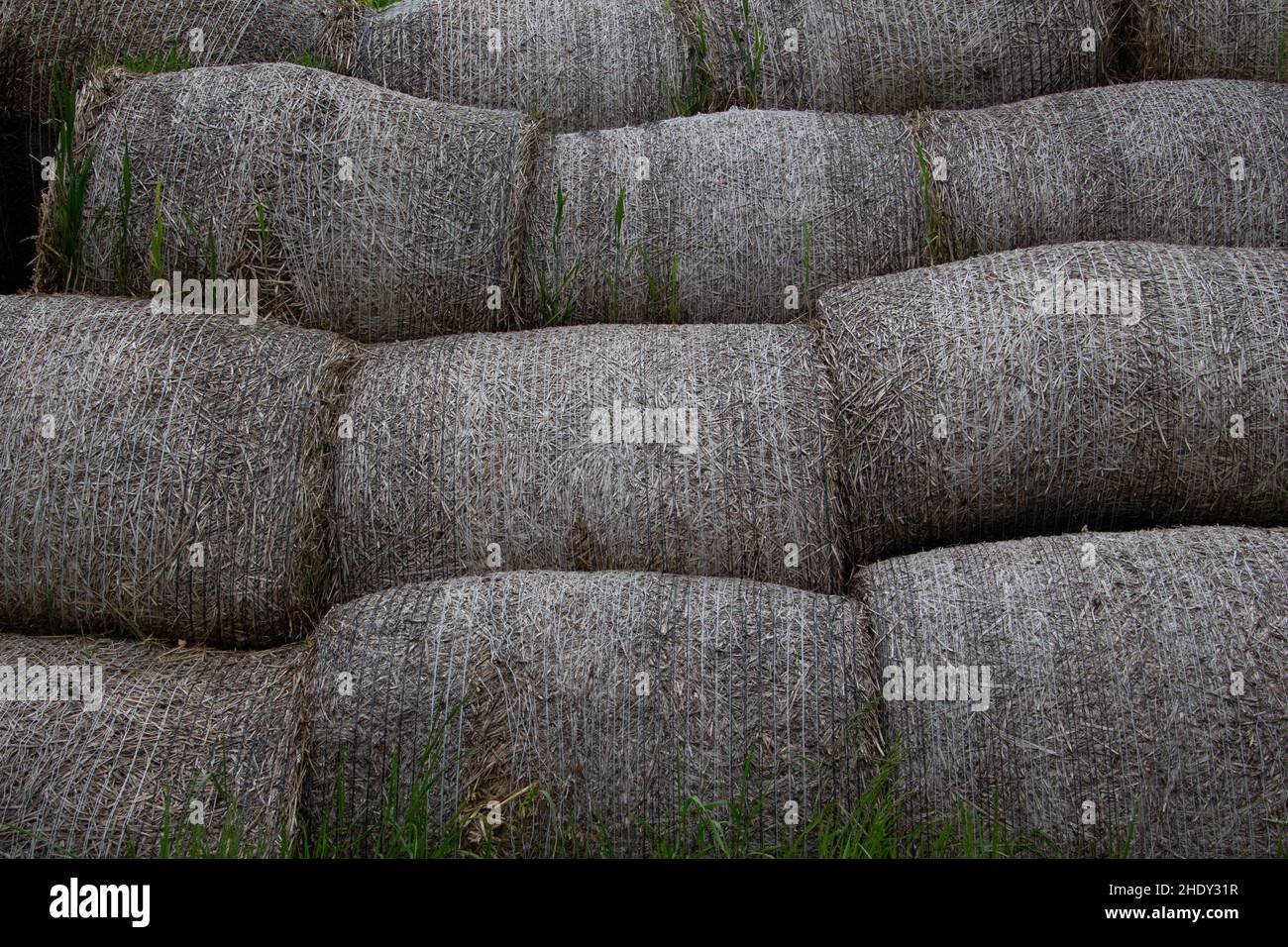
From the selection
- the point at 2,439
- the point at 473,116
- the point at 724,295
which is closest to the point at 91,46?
the point at 473,116

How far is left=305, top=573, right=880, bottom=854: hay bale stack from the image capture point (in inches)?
123

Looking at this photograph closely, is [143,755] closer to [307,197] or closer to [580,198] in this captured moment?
[307,197]

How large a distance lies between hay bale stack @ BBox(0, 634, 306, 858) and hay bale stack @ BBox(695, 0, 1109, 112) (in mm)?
3039

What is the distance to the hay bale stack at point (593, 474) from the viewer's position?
368cm

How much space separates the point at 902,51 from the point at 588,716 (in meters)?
3.16

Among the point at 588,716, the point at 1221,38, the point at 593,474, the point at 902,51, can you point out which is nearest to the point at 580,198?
the point at 593,474

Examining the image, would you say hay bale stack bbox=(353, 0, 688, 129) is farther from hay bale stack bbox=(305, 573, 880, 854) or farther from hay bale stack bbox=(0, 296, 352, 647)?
hay bale stack bbox=(305, 573, 880, 854)

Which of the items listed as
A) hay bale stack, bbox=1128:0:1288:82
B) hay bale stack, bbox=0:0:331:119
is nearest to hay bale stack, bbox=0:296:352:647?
hay bale stack, bbox=0:0:331:119

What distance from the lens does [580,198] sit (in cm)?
444

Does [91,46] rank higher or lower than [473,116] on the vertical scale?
higher

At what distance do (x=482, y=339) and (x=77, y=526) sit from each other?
1.33m

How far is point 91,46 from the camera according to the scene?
188 inches

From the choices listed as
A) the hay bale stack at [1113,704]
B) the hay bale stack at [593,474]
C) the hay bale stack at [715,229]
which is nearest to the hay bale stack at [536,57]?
the hay bale stack at [715,229]
